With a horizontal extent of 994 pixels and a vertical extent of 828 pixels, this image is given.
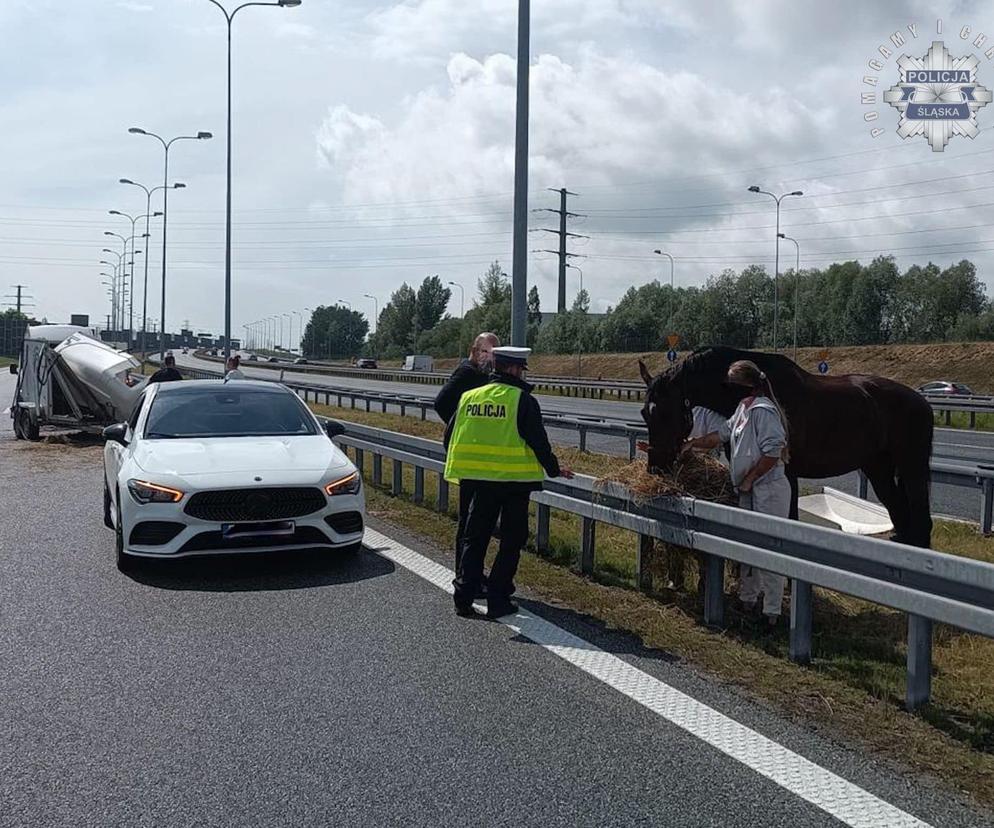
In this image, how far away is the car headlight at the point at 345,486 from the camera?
8805mm

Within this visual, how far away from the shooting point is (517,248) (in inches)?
523

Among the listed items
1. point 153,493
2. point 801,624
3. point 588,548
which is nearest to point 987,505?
point 588,548

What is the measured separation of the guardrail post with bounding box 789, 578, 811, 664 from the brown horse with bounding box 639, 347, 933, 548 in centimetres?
137

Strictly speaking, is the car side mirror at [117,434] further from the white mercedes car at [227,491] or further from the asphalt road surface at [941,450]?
the asphalt road surface at [941,450]

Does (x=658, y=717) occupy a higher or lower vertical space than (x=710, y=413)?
lower

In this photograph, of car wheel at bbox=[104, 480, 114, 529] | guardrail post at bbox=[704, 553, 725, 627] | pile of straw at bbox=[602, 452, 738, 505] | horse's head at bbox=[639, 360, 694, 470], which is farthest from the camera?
car wheel at bbox=[104, 480, 114, 529]

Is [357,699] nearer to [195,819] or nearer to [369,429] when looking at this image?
[195,819]

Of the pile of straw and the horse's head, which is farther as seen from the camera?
the horse's head

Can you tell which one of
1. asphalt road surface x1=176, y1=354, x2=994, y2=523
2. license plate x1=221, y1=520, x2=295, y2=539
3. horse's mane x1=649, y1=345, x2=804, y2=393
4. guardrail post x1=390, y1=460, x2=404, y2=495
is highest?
horse's mane x1=649, y1=345, x2=804, y2=393

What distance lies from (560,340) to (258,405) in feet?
279

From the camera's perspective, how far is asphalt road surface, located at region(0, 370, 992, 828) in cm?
415

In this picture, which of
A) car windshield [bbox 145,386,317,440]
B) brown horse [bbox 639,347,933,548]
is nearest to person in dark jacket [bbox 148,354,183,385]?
car windshield [bbox 145,386,317,440]

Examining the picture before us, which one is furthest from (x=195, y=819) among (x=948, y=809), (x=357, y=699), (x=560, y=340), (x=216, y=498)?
(x=560, y=340)

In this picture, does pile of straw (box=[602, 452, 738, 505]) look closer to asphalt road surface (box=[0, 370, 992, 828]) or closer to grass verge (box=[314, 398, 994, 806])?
grass verge (box=[314, 398, 994, 806])
